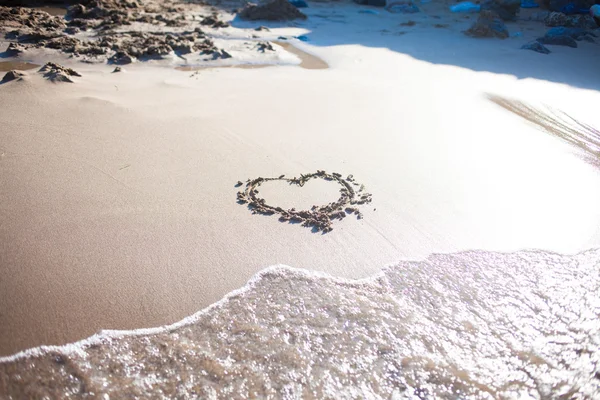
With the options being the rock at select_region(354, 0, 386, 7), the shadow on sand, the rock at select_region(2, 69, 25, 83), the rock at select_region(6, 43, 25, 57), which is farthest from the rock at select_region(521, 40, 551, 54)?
the rock at select_region(6, 43, 25, 57)

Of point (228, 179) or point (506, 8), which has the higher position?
point (506, 8)

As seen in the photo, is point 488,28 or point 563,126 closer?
point 563,126

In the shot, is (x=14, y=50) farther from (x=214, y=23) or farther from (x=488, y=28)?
(x=488, y=28)

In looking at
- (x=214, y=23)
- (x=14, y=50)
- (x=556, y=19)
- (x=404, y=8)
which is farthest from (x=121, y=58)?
(x=556, y=19)

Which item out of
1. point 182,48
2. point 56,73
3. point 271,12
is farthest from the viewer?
point 271,12

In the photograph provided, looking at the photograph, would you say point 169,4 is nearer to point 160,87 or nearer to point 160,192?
point 160,87

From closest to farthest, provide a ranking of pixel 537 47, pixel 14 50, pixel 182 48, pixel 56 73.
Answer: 1. pixel 56 73
2. pixel 14 50
3. pixel 182 48
4. pixel 537 47

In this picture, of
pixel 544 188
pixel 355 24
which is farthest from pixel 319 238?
pixel 355 24
